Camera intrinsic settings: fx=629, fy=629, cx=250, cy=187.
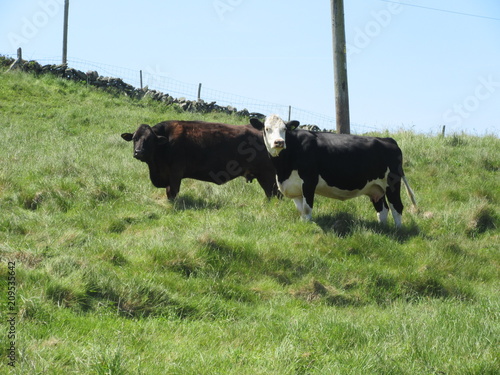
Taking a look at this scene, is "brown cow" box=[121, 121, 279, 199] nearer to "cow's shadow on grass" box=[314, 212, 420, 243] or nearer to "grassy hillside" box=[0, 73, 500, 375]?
"grassy hillside" box=[0, 73, 500, 375]

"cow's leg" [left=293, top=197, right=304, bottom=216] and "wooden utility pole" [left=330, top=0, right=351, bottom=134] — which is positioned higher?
"wooden utility pole" [left=330, top=0, right=351, bottom=134]

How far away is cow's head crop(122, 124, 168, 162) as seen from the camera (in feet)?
36.2

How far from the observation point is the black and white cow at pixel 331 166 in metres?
10.1

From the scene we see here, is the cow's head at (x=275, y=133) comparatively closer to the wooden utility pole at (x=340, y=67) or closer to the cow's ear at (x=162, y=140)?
the cow's ear at (x=162, y=140)

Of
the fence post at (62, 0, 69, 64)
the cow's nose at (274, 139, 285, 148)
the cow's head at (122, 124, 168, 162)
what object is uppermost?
the fence post at (62, 0, 69, 64)

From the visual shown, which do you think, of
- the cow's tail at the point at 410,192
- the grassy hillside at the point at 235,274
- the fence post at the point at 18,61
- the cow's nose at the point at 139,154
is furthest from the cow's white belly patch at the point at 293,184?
the fence post at the point at 18,61

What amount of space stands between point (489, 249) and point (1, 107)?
574 inches

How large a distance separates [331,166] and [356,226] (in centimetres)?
114

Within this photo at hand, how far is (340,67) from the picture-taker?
13.4 metres

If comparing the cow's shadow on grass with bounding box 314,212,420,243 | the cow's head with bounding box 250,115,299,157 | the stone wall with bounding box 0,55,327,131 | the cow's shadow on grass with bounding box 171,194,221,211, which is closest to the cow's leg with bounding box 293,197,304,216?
the cow's shadow on grass with bounding box 314,212,420,243

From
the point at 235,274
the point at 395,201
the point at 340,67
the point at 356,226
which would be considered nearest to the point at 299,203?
the point at 356,226

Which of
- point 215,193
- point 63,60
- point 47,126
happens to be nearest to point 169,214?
point 215,193

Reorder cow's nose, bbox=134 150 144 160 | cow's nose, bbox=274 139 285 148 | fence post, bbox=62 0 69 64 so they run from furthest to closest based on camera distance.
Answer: fence post, bbox=62 0 69 64 → cow's nose, bbox=134 150 144 160 → cow's nose, bbox=274 139 285 148

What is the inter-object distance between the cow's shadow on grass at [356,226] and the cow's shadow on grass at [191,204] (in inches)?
69.0
